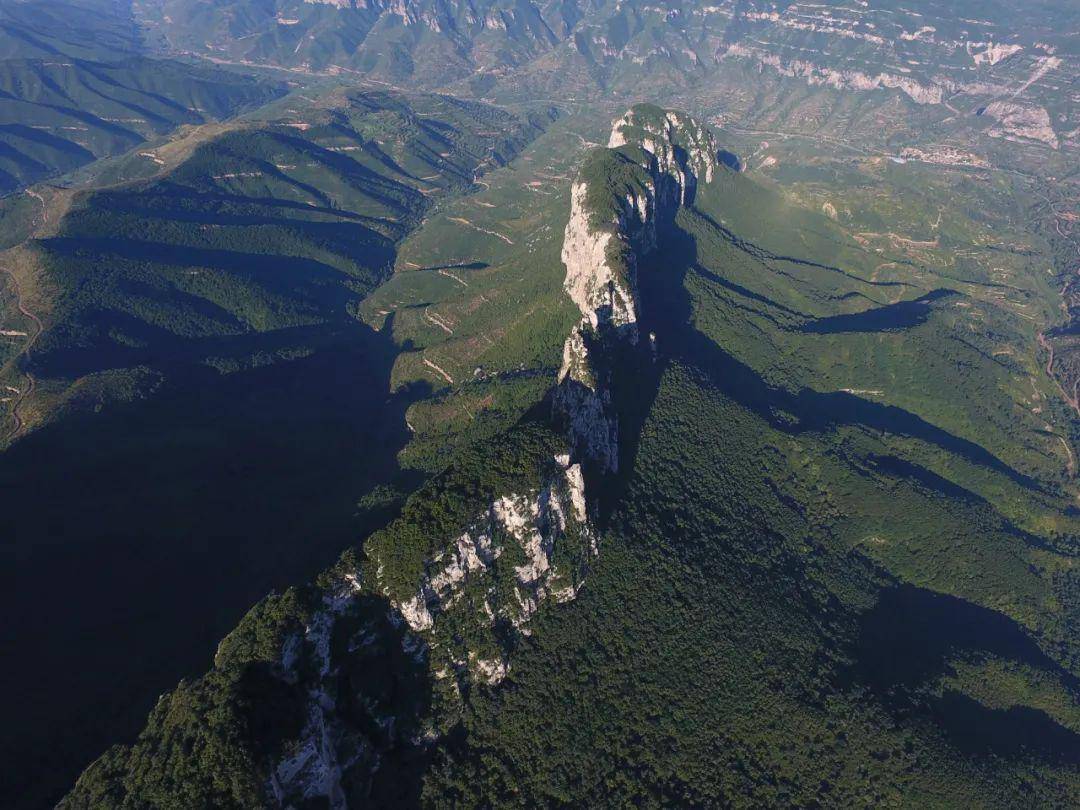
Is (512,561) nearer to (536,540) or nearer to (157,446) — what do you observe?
(536,540)

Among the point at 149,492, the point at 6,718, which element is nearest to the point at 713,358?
the point at 149,492

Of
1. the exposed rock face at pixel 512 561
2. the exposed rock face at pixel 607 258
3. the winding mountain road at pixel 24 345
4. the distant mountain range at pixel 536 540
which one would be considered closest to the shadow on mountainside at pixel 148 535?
the distant mountain range at pixel 536 540

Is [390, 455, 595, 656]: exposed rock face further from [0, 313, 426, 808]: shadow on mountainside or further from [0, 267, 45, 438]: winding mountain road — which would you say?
[0, 267, 45, 438]: winding mountain road

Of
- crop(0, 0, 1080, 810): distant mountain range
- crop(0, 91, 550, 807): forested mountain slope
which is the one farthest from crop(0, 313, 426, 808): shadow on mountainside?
crop(0, 0, 1080, 810): distant mountain range

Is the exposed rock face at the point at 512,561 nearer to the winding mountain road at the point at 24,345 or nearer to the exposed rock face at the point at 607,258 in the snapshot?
the exposed rock face at the point at 607,258

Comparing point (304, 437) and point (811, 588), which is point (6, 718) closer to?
point (304, 437)

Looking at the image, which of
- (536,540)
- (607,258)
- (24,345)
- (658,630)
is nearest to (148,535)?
(536,540)
